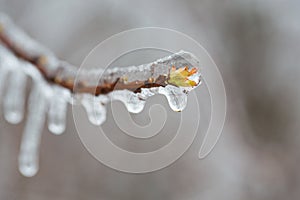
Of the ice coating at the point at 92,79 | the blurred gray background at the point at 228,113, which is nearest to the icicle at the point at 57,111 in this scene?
the ice coating at the point at 92,79

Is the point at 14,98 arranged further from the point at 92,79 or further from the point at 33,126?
the point at 92,79

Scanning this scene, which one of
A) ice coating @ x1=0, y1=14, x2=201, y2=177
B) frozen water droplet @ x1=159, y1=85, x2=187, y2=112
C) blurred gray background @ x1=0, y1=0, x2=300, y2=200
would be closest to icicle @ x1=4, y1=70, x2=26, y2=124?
ice coating @ x1=0, y1=14, x2=201, y2=177

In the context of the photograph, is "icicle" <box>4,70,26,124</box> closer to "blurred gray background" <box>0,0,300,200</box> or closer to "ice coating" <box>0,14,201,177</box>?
"ice coating" <box>0,14,201,177</box>

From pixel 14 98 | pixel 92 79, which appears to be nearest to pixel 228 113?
pixel 14 98

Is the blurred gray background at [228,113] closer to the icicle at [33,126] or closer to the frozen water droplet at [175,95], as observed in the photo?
the icicle at [33,126]

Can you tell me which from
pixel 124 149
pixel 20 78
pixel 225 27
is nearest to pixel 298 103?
pixel 225 27

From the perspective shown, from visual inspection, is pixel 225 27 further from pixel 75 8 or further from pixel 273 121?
pixel 75 8
